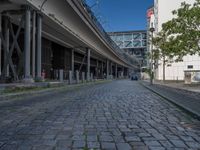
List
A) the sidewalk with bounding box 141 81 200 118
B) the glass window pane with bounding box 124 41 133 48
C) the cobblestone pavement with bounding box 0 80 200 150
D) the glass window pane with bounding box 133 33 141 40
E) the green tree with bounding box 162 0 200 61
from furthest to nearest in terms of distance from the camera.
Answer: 1. the glass window pane with bounding box 124 41 133 48
2. the glass window pane with bounding box 133 33 141 40
3. the green tree with bounding box 162 0 200 61
4. the sidewalk with bounding box 141 81 200 118
5. the cobblestone pavement with bounding box 0 80 200 150

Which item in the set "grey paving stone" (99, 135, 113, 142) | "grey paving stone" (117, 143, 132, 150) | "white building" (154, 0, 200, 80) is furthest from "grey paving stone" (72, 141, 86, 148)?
"white building" (154, 0, 200, 80)

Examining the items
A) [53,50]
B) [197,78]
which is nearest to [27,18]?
[197,78]

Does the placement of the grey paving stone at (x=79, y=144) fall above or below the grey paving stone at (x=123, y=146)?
above

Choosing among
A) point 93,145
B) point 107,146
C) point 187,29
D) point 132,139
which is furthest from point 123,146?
point 187,29

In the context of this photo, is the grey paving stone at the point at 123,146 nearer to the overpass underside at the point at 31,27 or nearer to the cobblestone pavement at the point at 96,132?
the cobblestone pavement at the point at 96,132

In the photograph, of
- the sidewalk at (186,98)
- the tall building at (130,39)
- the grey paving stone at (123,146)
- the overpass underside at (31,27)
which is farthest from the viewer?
the tall building at (130,39)

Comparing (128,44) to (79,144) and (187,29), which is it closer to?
(187,29)

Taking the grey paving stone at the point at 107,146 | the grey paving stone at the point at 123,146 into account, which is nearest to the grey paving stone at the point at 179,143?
the grey paving stone at the point at 123,146

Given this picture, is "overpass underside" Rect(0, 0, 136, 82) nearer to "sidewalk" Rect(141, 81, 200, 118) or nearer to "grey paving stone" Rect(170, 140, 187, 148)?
"sidewalk" Rect(141, 81, 200, 118)

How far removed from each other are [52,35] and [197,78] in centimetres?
1754

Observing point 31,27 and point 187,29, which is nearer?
point 31,27

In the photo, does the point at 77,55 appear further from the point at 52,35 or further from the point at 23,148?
the point at 23,148

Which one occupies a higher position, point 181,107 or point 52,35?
point 52,35

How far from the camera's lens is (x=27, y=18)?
72.9ft
